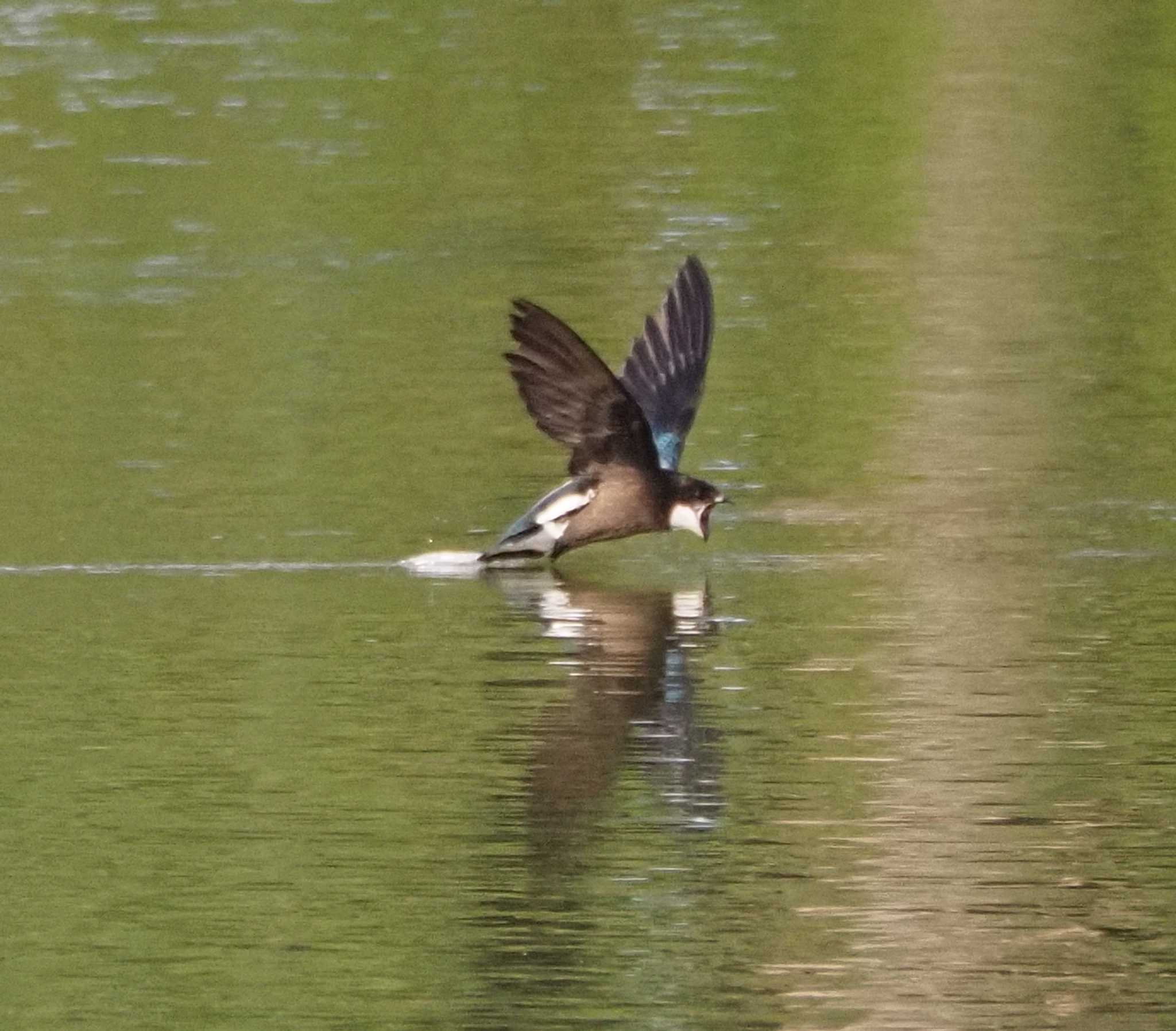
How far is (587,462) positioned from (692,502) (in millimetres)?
358

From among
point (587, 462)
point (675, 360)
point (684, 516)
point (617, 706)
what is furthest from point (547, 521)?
point (617, 706)

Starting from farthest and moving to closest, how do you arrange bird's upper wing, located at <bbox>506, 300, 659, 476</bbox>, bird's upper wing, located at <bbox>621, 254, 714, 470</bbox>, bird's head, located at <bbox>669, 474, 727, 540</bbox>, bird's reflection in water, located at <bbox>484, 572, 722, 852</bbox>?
bird's upper wing, located at <bbox>621, 254, 714, 470</bbox>
bird's head, located at <bbox>669, 474, 727, 540</bbox>
bird's upper wing, located at <bbox>506, 300, 659, 476</bbox>
bird's reflection in water, located at <bbox>484, 572, 722, 852</bbox>

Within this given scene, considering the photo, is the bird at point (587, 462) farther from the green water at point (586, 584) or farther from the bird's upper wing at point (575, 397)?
the green water at point (586, 584)

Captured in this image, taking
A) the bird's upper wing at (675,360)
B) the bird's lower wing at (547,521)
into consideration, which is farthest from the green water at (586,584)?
the bird's upper wing at (675,360)

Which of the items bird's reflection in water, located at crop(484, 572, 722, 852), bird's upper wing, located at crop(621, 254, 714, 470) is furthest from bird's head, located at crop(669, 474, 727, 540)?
bird's upper wing, located at crop(621, 254, 714, 470)

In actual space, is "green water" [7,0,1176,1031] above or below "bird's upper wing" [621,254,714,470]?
below

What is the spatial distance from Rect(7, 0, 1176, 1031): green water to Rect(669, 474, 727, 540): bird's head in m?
0.20

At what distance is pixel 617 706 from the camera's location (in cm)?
871

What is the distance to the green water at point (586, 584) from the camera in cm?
681

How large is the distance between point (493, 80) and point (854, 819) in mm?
15116

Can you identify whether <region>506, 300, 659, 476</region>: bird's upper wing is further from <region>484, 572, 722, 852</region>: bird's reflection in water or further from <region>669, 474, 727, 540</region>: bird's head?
<region>484, 572, 722, 852</region>: bird's reflection in water

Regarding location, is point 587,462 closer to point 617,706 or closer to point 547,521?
point 547,521

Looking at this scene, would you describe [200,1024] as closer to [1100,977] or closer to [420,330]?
[1100,977]

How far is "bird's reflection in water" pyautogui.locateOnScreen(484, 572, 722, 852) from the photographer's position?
7.75m
